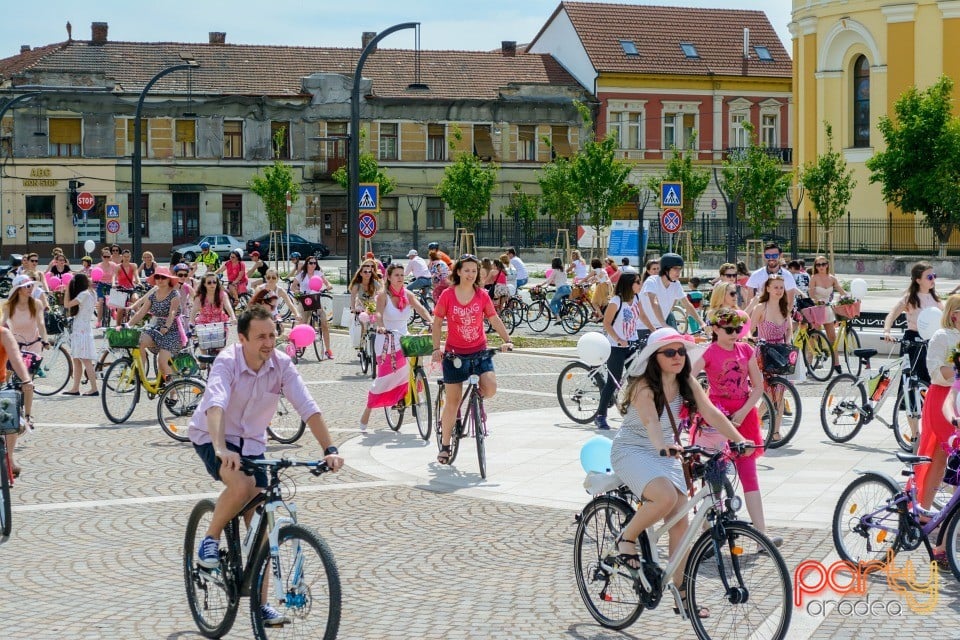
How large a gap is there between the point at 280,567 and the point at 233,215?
62551mm

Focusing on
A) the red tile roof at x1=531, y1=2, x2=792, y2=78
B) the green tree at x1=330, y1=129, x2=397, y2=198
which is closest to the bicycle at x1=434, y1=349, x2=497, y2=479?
the green tree at x1=330, y1=129, x2=397, y2=198

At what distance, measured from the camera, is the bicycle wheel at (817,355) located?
64.0 ft

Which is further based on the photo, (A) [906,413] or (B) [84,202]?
(B) [84,202]

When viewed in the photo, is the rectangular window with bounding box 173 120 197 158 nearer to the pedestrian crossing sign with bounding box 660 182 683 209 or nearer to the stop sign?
the stop sign

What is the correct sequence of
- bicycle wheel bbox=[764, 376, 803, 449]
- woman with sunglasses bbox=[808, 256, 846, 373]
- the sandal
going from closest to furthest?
the sandal < bicycle wheel bbox=[764, 376, 803, 449] < woman with sunglasses bbox=[808, 256, 846, 373]

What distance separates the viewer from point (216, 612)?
6949 millimetres

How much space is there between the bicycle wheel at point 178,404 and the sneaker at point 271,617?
8.00 metres

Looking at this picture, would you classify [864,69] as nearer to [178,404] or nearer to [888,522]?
[178,404]

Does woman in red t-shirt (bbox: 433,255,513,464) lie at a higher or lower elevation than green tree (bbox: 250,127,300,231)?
lower

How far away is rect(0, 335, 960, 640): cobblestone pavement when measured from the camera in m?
7.25

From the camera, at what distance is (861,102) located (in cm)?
5600

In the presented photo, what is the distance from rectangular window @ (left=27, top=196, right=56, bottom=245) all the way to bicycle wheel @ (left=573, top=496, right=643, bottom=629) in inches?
2388

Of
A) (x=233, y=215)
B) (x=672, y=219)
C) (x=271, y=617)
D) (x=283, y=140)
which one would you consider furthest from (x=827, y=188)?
(x=271, y=617)

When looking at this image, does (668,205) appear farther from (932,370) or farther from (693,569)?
(693,569)
